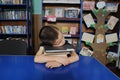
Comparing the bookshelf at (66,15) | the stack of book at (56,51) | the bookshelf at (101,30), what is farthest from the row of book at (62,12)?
the stack of book at (56,51)

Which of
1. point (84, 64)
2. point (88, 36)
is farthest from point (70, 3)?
point (84, 64)

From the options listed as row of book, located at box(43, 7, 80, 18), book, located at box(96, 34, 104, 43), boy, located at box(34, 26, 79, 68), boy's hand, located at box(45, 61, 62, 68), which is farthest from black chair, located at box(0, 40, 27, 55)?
book, located at box(96, 34, 104, 43)

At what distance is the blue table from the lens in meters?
1.21

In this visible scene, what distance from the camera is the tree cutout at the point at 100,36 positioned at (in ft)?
11.2

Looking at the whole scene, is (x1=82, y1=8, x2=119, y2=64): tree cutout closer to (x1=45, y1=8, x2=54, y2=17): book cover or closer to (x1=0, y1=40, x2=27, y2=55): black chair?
(x1=45, y1=8, x2=54, y2=17): book cover

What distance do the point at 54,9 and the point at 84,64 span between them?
93.1 inches

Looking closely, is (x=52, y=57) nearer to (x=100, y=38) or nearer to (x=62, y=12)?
(x=100, y=38)

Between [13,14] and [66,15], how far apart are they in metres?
1.07

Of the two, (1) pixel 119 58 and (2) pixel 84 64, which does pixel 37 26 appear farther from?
(2) pixel 84 64

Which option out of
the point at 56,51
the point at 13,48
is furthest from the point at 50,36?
the point at 13,48

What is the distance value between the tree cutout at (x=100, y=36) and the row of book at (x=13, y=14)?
1.39 m

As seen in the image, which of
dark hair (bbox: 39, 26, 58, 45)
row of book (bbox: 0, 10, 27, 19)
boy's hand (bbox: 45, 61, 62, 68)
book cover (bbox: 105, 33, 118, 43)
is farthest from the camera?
row of book (bbox: 0, 10, 27, 19)

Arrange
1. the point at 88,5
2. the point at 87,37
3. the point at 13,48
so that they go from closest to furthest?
the point at 13,48, the point at 88,5, the point at 87,37

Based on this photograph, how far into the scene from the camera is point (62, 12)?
12.1ft
